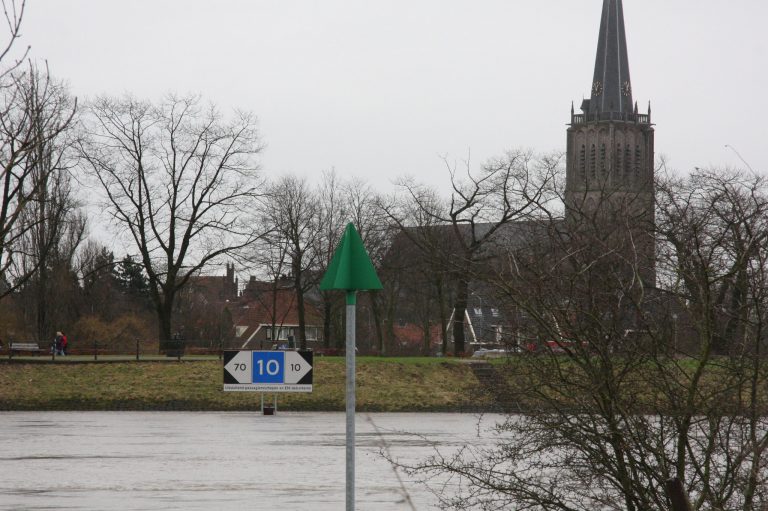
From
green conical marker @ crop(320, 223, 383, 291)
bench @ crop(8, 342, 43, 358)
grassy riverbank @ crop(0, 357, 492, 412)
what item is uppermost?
green conical marker @ crop(320, 223, 383, 291)

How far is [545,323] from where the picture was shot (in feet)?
26.1

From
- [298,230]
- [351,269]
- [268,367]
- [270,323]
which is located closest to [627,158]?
[270,323]

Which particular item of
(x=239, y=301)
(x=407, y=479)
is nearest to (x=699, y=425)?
(x=407, y=479)

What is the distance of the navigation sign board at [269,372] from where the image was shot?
29.0 meters

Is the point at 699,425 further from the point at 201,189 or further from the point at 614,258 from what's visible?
the point at 201,189

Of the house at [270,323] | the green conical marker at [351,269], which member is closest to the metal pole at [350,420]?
the green conical marker at [351,269]

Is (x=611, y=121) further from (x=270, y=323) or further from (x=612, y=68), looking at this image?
(x=270, y=323)

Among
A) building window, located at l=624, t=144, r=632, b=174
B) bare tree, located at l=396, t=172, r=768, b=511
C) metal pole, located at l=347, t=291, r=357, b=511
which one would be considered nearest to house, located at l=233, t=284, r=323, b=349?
building window, located at l=624, t=144, r=632, b=174

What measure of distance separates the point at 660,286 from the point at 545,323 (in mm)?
899

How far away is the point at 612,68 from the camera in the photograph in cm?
11494

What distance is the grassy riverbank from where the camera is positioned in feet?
115

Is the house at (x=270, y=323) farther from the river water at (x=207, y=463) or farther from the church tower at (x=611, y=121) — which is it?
the river water at (x=207, y=463)

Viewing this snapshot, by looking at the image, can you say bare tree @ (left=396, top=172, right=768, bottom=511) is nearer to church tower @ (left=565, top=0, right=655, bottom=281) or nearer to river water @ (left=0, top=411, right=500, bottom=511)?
river water @ (left=0, top=411, right=500, bottom=511)

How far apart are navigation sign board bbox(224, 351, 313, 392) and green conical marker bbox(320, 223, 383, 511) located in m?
21.0
